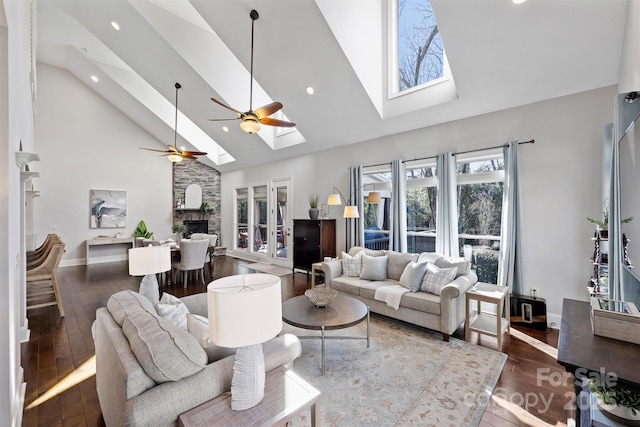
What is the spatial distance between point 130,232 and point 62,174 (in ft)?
7.20

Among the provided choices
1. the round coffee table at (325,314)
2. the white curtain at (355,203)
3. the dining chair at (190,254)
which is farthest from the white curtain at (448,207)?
the dining chair at (190,254)

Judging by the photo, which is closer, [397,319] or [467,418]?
[467,418]

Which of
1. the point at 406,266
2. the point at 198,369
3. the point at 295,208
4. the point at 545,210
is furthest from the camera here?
the point at 295,208

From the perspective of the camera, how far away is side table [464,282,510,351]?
300 cm

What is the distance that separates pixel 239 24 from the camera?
3.99m

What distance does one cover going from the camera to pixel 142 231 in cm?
823

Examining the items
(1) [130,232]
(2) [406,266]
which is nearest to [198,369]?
(2) [406,266]

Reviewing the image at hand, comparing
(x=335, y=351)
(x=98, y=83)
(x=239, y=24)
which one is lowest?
(x=335, y=351)

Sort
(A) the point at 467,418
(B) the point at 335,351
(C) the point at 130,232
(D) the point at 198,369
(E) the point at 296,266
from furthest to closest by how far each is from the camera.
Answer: (C) the point at 130,232, (E) the point at 296,266, (B) the point at 335,351, (A) the point at 467,418, (D) the point at 198,369

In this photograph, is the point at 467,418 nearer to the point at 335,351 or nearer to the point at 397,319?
the point at 335,351

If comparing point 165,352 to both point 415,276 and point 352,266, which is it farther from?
point 352,266

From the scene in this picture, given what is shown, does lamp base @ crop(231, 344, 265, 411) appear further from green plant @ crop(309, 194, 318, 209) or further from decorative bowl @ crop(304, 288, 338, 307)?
green plant @ crop(309, 194, 318, 209)

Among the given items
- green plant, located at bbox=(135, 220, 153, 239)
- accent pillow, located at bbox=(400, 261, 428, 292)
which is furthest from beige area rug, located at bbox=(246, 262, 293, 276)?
accent pillow, located at bbox=(400, 261, 428, 292)

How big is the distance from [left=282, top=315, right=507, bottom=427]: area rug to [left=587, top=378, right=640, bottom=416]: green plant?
92 centimetres
